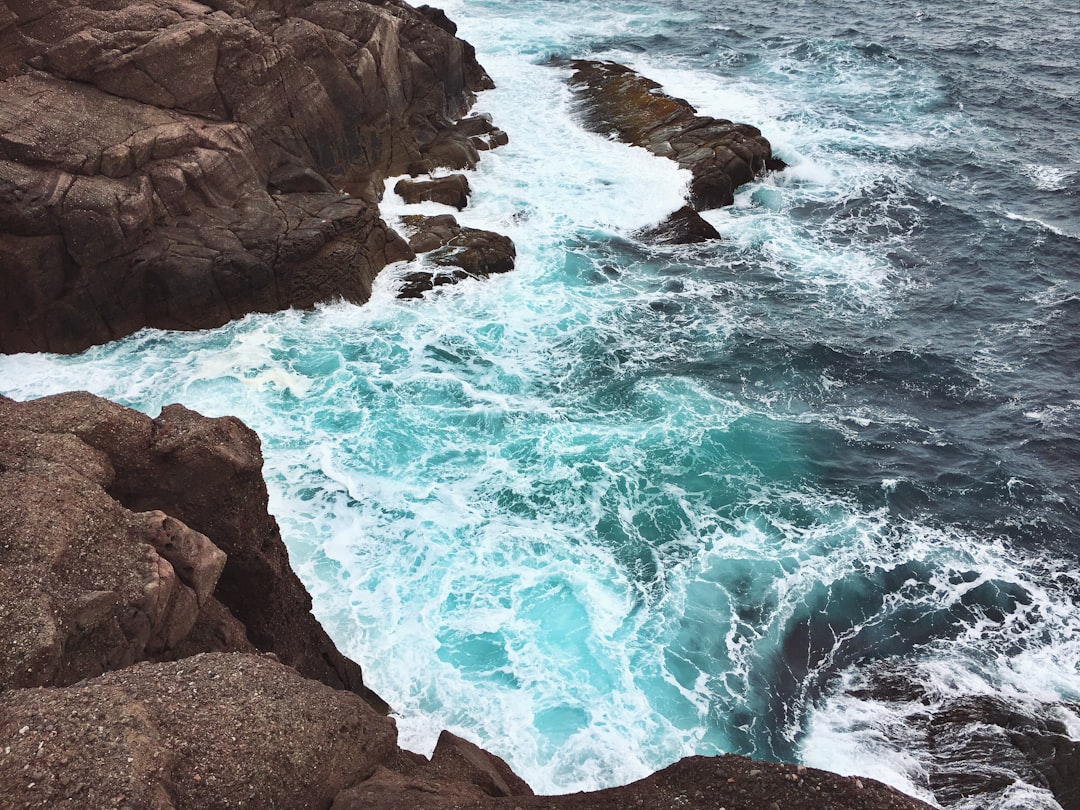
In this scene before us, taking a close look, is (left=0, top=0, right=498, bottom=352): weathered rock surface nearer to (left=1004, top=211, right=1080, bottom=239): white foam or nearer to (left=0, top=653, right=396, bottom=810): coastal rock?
(left=0, top=653, right=396, bottom=810): coastal rock

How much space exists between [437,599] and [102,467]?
8.15 metres

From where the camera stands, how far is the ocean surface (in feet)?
55.4

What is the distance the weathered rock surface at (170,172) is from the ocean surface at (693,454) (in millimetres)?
1294

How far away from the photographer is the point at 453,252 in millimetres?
31062

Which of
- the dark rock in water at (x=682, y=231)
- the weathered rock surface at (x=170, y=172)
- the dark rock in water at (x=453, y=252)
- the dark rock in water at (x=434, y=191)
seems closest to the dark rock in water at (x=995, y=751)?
the dark rock in water at (x=453, y=252)

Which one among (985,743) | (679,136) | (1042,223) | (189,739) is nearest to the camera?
(189,739)

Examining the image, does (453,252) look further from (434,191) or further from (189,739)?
(189,739)

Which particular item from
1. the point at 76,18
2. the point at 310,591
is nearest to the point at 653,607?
the point at 310,591

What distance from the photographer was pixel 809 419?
81.8ft

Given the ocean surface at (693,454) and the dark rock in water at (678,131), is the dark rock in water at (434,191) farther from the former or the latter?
the dark rock in water at (678,131)

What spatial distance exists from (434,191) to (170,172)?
11423mm

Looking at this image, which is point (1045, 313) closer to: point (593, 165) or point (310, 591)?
point (593, 165)

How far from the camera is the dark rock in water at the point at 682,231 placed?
3409 centimetres

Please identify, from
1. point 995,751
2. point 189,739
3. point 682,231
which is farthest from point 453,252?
point 189,739
